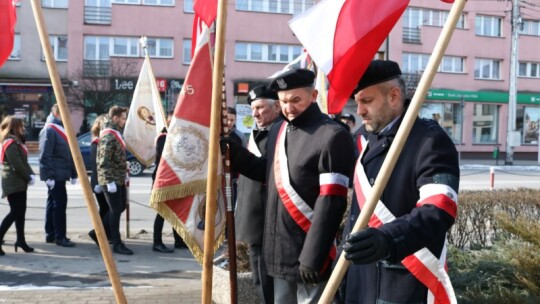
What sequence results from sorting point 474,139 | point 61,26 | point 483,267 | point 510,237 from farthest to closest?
point 474,139 → point 61,26 → point 510,237 → point 483,267

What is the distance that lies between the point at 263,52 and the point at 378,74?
33494mm

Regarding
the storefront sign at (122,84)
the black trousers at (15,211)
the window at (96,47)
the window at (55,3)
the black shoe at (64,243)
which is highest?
the window at (55,3)

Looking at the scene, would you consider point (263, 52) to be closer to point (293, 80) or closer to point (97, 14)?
point (97, 14)

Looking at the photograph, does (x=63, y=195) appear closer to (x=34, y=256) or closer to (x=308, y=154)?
(x=34, y=256)

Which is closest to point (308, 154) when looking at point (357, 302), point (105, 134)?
point (357, 302)

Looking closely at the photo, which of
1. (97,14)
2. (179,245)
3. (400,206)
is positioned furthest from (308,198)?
(97,14)

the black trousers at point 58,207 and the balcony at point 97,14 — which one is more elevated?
the balcony at point 97,14

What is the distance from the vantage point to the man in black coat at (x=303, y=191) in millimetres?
3451


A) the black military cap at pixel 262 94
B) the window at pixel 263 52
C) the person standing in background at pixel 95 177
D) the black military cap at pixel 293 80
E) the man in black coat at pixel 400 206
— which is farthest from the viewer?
the window at pixel 263 52

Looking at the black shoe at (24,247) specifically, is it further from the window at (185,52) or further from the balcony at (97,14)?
the balcony at (97,14)

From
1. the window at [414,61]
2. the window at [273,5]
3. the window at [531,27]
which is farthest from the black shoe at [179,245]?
the window at [531,27]

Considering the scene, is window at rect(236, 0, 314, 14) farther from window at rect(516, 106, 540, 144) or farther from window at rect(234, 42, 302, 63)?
window at rect(516, 106, 540, 144)

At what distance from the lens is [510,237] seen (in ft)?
19.9

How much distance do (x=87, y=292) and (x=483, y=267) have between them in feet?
12.7
